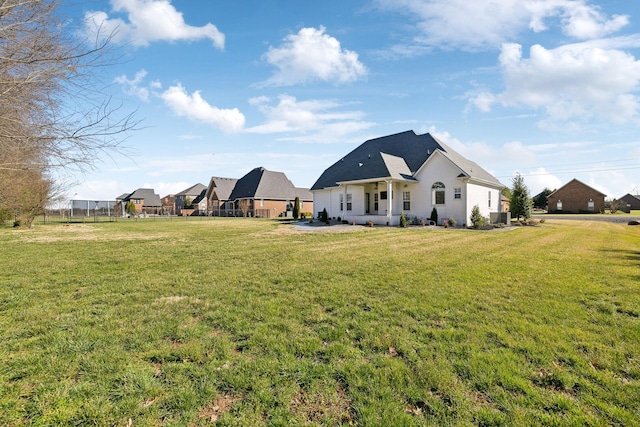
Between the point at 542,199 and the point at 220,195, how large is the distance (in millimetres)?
A: 68907

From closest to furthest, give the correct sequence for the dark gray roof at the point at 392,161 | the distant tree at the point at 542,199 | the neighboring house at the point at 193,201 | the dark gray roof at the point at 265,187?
1. the dark gray roof at the point at 392,161
2. the dark gray roof at the point at 265,187
3. the neighboring house at the point at 193,201
4. the distant tree at the point at 542,199

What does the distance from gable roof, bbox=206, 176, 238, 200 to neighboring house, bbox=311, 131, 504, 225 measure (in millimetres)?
29402

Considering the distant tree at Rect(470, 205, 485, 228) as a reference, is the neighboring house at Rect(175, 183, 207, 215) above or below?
above

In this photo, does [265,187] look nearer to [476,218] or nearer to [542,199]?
[476,218]

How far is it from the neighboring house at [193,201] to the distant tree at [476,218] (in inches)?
2124

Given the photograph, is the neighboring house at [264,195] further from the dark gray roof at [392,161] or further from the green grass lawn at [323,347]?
the green grass lawn at [323,347]

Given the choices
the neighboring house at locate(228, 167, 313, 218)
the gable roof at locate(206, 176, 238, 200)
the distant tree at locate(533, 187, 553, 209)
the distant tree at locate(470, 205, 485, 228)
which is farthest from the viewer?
the distant tree at locate(533, 187, 553, 209)

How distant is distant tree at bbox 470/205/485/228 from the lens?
19.9 m

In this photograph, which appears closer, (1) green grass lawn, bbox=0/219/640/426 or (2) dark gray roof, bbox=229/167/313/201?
(1) green grass lawn, bbox=0/219/640/426

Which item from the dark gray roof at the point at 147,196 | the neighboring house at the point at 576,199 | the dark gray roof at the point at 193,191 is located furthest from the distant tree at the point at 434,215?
the dark gray roof at the point at 147,196

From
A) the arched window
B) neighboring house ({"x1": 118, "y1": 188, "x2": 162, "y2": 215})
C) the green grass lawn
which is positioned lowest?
the green grass lawn

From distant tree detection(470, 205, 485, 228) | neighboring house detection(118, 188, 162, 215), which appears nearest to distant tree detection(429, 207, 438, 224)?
distant tree detection(470, 205, 485, 228)

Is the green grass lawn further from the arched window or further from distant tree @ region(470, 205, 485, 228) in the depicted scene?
the arched window

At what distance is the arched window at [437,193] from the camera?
2253cm
